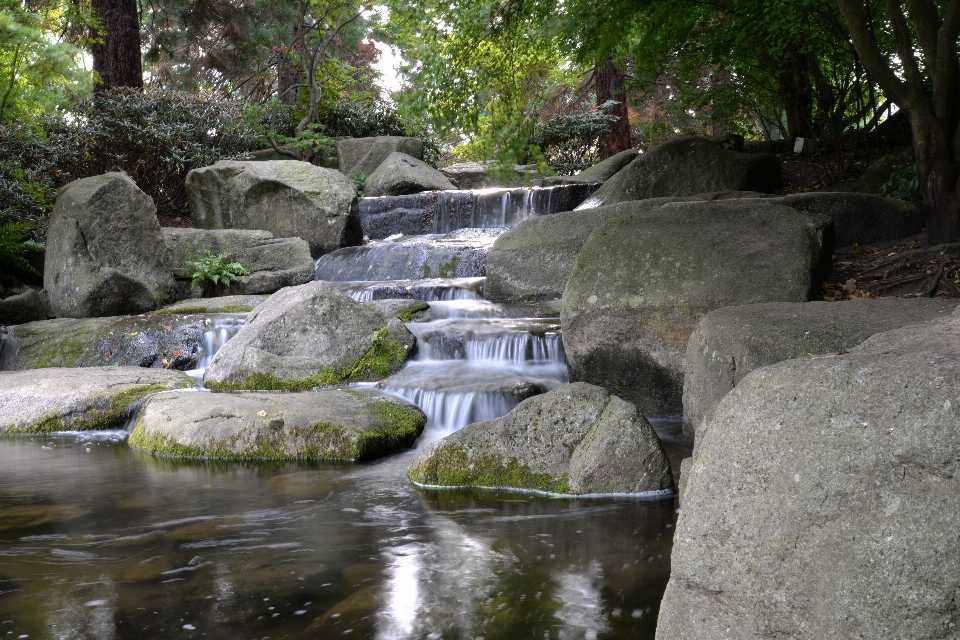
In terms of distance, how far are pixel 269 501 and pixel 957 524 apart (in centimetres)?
402

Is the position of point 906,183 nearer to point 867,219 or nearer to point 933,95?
point 867,219

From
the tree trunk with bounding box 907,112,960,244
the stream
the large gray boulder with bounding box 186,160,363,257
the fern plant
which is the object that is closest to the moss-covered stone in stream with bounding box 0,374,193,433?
the stream

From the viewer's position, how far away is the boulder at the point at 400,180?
50.9ft

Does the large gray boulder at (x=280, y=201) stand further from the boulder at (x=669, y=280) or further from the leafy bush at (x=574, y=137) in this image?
the boulder at (x=669, y=280)

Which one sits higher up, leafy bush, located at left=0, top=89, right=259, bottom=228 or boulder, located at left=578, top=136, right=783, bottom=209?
leafy bush, located at left=0, top=89, right=259, bottom=228

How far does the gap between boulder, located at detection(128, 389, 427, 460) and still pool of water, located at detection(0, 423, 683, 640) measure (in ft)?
0.75

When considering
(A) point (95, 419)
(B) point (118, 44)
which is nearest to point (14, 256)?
(A) point (95, 419)

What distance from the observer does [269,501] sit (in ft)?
15.9

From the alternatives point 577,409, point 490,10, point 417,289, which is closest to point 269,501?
point 577,409

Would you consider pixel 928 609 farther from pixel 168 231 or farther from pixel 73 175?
pixel 73 175

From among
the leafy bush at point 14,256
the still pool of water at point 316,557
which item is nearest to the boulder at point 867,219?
the still pool of water at point 316,557

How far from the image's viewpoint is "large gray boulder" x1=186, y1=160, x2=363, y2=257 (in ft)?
42.9

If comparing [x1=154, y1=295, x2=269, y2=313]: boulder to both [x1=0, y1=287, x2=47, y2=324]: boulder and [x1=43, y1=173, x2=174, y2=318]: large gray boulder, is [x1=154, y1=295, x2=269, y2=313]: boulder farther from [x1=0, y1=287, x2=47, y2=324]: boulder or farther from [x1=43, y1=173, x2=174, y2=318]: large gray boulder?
[x1=0, y1=287, x2=47, y2=324]: boulder

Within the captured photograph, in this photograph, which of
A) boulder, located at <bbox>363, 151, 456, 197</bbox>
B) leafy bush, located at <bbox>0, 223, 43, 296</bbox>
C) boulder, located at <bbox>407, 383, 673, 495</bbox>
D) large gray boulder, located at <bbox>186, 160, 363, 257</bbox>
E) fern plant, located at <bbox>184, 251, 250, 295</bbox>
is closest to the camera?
boulder, located at <bbox>407, 383, 673, 495</bbox>
